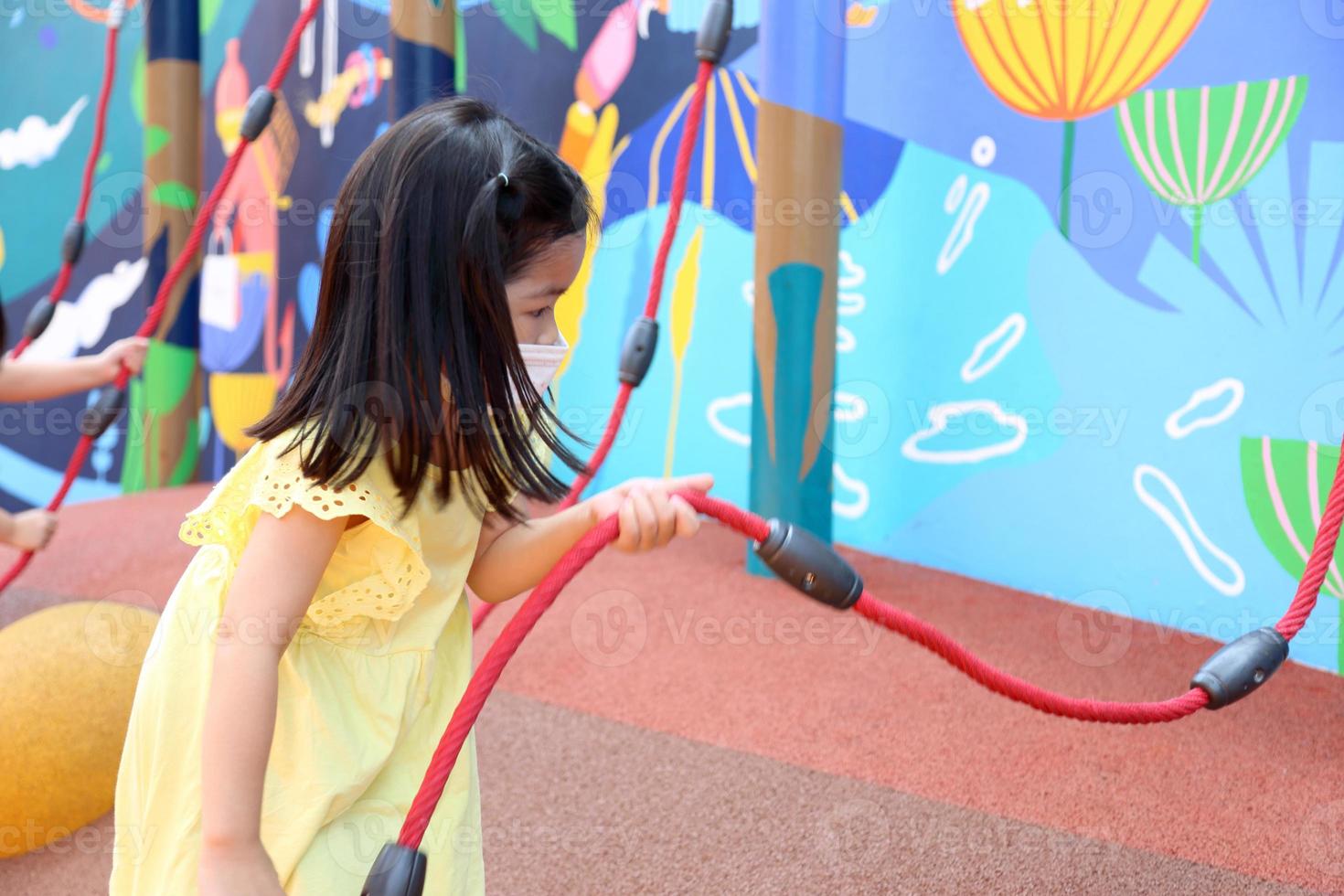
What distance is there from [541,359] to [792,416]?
5.48 ft

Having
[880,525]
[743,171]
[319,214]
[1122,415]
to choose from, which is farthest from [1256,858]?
[319,214]

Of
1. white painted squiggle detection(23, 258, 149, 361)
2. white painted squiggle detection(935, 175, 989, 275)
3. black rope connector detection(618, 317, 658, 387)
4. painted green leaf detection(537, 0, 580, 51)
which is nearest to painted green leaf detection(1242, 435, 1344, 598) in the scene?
white painted squiggle detection(935, 175, 989, 275)

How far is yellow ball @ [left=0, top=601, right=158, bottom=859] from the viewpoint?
150cm

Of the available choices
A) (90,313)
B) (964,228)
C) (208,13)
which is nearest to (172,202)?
(208,13)

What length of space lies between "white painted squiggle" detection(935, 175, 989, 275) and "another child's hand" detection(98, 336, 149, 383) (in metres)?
1.67

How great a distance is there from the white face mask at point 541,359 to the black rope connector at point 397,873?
366mm

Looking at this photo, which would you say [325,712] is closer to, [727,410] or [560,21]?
[727,410]

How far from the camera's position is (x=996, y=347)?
255 cm

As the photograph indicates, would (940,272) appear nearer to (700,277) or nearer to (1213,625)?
(700,277)

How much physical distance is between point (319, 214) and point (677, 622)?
236 cm

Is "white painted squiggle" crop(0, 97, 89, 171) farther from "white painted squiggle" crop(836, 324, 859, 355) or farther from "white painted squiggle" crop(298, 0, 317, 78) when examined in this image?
"white painted squiggle" crop(836, 324, 859, 355)

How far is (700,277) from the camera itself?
3.16 m

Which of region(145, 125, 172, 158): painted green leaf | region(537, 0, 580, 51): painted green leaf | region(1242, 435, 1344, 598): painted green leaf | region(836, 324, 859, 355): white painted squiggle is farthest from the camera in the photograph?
region(145, 125, 172, 158): painted green leaf

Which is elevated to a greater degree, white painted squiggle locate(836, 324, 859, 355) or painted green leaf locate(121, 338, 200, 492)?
white painted squiggle locate(836, 324, 859, 355)
